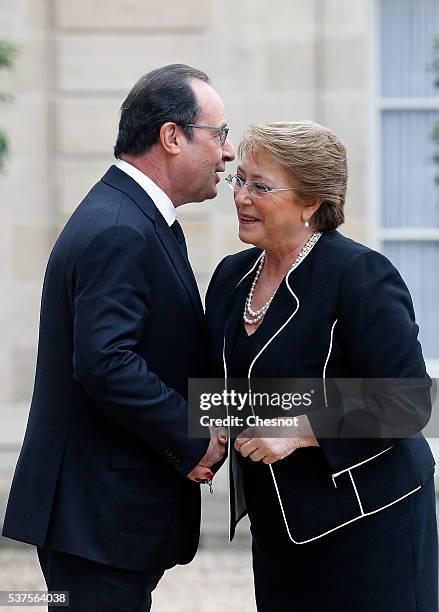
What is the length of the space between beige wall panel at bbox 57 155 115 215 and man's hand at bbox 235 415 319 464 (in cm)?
379

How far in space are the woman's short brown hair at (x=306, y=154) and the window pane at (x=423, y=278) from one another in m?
3.89

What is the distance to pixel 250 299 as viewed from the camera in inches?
123

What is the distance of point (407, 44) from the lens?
6715mm

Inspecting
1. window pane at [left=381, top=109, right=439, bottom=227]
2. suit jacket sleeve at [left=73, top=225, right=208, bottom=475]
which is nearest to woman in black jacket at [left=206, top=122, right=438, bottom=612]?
suit jacket sleeve at [left=73, top=225, right=208, bottom=475]

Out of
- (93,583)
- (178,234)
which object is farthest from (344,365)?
(93,583)

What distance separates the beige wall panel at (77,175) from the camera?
643cm

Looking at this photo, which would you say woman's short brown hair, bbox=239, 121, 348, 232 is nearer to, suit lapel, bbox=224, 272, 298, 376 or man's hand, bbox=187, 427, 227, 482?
suit lapel, bbox=224, 272, 298, 376

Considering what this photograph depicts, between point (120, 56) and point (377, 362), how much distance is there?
401 centimetres

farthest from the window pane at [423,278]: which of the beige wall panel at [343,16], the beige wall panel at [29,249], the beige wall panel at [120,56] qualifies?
the beige wall panel at [29,249]

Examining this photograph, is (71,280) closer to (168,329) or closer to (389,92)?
(168,329)

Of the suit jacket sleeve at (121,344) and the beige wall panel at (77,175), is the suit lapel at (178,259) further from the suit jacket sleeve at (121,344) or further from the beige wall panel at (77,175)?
the beige wall panel at (77,175)

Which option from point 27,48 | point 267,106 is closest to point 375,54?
point 267,106

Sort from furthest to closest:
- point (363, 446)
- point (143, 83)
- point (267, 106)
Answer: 1. point (267, 106)
2. point (143, 83)
3. point (363, 446)

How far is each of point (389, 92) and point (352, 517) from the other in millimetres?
4296
